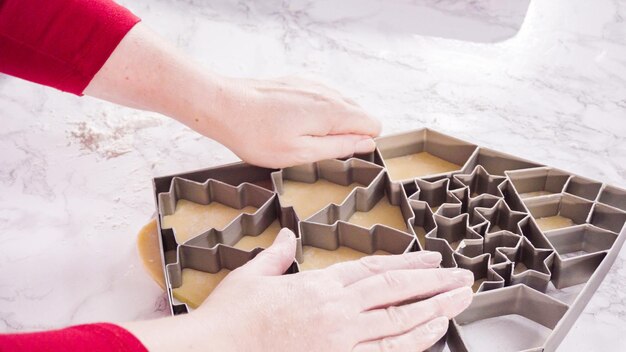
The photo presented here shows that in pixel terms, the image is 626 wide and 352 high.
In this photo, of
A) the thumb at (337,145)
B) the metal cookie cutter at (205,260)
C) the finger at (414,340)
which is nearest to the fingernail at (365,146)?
the thumb at (337,145)

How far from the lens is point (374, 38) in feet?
5.25

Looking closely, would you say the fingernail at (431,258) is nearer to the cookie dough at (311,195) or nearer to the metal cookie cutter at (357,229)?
the metal cookie cutter at (357,229)

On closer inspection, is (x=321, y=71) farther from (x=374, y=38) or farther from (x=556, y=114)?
(x=556, y=114)

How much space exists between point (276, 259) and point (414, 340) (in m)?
0.21

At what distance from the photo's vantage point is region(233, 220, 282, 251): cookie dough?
3.59 feet

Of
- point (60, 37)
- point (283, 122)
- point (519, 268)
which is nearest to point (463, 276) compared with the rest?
point (519, 268)

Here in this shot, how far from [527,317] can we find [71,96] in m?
0.98

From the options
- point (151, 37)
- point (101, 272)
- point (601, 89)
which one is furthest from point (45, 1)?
point (601, 89)

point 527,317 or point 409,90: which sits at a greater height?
point 409,90

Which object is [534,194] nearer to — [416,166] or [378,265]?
[416,166]

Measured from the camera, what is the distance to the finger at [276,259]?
92cm

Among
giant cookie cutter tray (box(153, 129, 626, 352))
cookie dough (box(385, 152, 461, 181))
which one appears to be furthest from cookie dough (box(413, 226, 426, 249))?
cookie dough (box(385, 152, 461, 181))

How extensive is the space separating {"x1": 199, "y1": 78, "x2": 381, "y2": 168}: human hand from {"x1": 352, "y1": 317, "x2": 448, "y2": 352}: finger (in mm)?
364

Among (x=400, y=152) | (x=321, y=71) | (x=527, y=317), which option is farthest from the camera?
(x=321, y=71)
